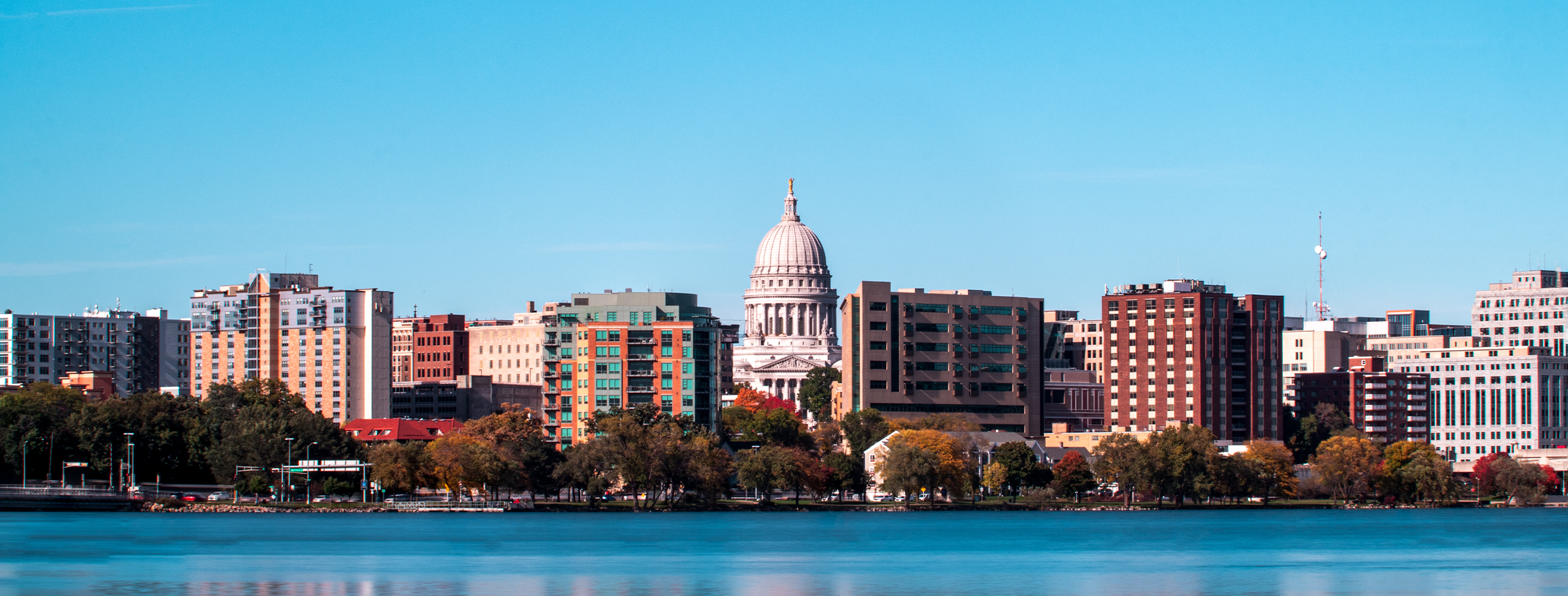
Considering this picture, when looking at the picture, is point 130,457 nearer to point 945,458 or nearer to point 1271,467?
point 945,458

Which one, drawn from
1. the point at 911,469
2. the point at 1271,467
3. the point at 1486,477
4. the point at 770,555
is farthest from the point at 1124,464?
the point at 770,555

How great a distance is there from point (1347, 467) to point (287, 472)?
76.6 metres

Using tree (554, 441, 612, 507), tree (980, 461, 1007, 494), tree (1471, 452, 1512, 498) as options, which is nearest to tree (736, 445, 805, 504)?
tree (554, 441, 612, 507)

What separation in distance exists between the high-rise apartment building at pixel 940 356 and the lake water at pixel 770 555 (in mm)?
40656

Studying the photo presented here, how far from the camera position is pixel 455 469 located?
444ft

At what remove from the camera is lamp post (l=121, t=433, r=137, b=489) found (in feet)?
445

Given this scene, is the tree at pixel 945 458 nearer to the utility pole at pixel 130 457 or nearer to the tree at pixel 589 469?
the tree at pixel 589 469

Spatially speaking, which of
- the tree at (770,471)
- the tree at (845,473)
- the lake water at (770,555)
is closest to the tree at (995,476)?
the tree at (845,473)

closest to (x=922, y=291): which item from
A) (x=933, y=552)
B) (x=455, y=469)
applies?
(x=455, y=469)

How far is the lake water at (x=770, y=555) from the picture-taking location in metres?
75.2

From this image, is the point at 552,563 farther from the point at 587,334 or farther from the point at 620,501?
the point at 587,334

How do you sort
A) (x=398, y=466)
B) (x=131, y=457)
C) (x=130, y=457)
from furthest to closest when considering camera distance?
(x=398, y=466) → (x=130, y=457) → (x=131, y=457)

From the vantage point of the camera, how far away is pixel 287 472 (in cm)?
13825

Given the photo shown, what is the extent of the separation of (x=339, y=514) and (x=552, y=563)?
52847 mm
